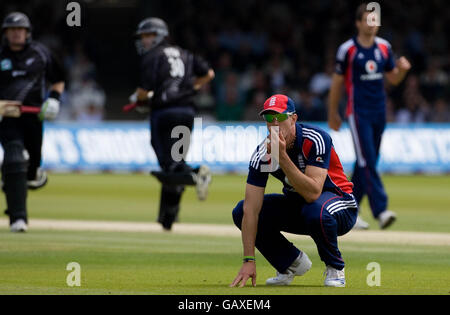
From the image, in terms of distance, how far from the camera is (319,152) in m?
7.66

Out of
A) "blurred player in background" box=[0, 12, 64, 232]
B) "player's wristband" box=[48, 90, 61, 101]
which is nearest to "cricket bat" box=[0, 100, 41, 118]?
"blurred player in background" box=[0, 12, 64, 232]

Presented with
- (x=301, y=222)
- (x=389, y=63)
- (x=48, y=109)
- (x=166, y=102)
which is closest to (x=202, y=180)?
(x=166, y=102)

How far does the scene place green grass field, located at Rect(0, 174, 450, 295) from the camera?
7.81 meters

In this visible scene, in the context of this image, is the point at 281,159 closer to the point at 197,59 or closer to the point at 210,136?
the point at 197,59

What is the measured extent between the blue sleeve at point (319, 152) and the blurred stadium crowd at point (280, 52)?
18.5 meters

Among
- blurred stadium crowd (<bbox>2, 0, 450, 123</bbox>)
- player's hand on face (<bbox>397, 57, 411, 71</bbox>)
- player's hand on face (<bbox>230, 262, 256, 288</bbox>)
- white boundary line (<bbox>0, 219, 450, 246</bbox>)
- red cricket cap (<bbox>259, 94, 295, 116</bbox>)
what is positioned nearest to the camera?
red cricket cap (<bbox>259, 94, 295, 116</bbox>)

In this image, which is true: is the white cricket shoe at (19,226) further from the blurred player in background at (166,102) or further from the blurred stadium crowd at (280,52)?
the blurred stadium crowd at (280,52)

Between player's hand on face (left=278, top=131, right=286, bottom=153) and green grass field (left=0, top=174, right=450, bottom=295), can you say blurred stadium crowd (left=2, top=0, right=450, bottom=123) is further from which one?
player's hand on face (left=278, top=131, right=286, bottom=153)

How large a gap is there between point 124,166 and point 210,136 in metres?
2.44

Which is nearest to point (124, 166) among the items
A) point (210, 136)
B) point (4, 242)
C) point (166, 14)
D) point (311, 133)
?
point (210, 136)

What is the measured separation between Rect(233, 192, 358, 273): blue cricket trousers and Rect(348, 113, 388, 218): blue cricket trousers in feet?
15.6

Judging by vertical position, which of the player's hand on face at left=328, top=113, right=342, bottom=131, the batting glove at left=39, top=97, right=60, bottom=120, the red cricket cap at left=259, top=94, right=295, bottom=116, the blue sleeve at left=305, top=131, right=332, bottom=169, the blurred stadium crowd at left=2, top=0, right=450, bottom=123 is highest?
the red cricket cap at left=259, top=94, right=295, bottom=116

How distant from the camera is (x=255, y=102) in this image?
27.6m
